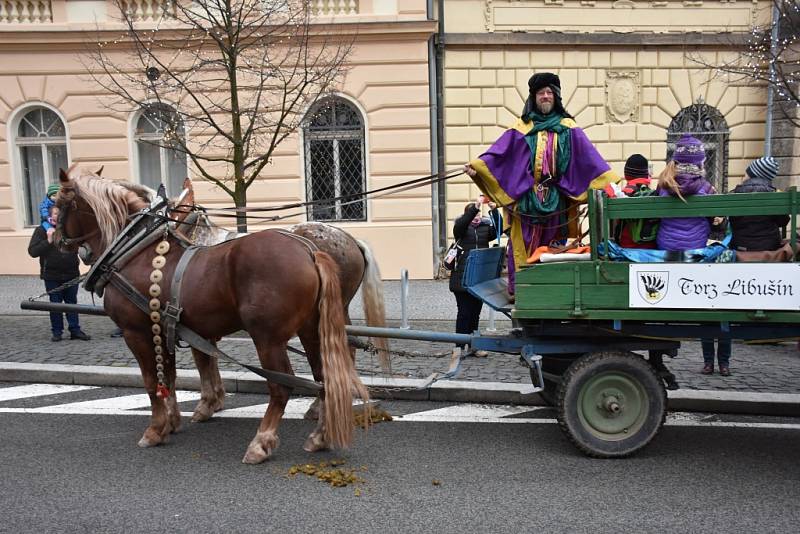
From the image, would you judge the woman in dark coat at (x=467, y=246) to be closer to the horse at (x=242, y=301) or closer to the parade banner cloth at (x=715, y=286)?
the horse at (x=242, y=301)

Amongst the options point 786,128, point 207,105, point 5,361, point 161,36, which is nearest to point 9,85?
point 161,36

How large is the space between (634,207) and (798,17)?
8047mm

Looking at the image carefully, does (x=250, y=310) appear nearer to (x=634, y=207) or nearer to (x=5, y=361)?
(x=634, y=207)

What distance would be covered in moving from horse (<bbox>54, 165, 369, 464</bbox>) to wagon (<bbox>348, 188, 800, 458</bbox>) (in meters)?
0.66

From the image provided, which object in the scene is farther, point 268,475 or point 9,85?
point 9,85

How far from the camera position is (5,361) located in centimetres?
682

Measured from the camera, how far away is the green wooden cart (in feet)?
12.6

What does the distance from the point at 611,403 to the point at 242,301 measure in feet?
8.17

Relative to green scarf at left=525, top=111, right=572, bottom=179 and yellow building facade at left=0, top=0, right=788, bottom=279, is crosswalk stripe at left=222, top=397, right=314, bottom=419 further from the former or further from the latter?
yellow building facade at left=0, top=0, right=788, bottom=279

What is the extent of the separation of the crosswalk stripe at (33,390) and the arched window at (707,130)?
443 inches

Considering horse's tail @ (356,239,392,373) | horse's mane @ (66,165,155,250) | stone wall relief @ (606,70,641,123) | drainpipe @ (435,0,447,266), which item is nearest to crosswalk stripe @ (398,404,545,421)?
horse's tail @ (356,239,392,373)

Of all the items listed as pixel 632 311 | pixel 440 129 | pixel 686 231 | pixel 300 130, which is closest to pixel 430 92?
pixel 440 129

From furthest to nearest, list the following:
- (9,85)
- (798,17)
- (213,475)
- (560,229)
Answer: (9,85) < (798,17) < (560,229) < (213,475)

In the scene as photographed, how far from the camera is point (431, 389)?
5.72m
